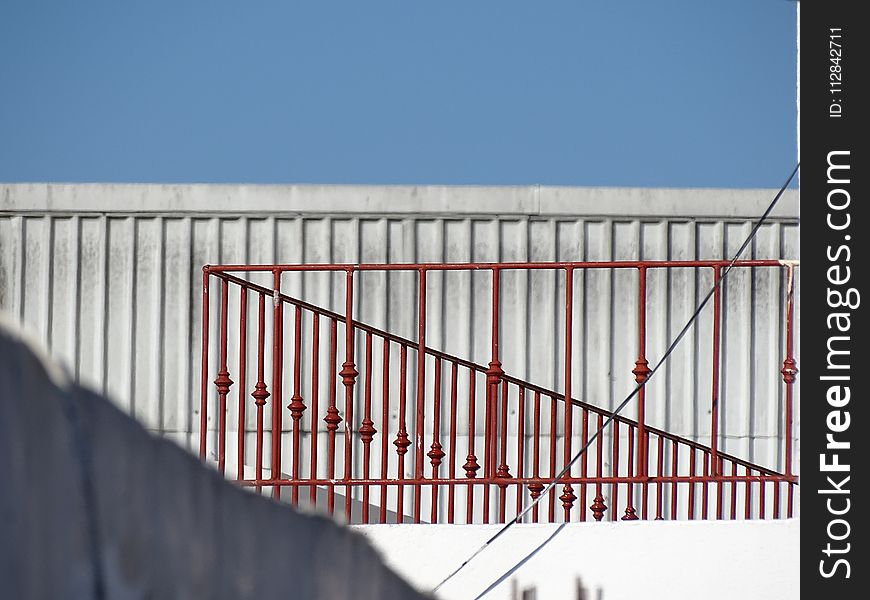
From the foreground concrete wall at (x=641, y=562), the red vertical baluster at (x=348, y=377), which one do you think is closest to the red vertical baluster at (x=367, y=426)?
the red vertical baluster at (x=348, y=377)

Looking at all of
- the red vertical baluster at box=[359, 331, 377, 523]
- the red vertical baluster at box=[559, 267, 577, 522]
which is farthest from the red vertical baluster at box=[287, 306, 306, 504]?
the red vertical baluster at box=[559, 267, 577, 522]

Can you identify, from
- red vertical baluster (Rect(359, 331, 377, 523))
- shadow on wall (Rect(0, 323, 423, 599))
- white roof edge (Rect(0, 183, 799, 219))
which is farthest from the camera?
white roof edge (Rect(0, 183, 799, 219))

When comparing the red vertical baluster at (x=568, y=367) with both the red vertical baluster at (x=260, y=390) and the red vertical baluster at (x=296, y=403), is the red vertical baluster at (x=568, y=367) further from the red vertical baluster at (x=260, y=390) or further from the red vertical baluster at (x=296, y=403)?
the red vertical baluster at (x=260, y=390)

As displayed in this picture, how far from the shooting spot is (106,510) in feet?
5.14

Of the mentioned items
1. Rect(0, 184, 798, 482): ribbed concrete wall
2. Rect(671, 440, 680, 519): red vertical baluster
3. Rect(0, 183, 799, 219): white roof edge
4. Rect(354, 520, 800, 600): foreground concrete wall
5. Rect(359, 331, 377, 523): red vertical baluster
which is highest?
Rect(0, 183, 799, 219): white roof edge

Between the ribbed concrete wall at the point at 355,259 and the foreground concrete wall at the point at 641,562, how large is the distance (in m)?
2.53

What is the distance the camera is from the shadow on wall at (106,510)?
4.64 ft

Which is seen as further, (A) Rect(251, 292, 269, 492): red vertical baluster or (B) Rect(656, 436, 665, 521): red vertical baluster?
(B) Rect(656, 436, 665, 521): red vertical baluster

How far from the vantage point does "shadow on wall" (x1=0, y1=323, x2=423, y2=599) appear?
141cm

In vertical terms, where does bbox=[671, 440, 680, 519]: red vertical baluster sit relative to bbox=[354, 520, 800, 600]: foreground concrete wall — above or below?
above

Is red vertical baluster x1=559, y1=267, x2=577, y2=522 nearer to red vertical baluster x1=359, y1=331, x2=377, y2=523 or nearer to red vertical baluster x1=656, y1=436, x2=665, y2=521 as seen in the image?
red vertical baluster x1=656, y1=436, x2=665, y2=521
